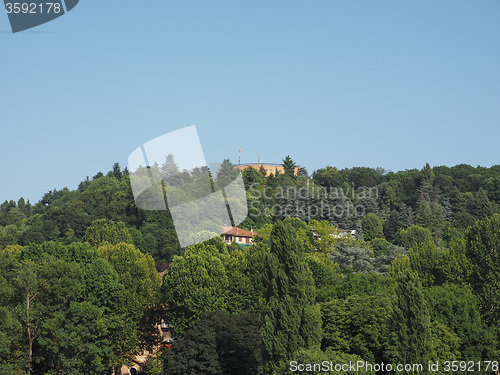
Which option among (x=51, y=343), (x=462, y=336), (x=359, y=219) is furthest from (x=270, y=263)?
(x=359, y=219)

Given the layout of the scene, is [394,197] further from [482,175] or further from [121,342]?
[121,342]

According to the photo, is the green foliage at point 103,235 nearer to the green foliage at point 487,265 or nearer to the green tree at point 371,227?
the green foliage at point 487,265

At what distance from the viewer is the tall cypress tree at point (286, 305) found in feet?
72.8

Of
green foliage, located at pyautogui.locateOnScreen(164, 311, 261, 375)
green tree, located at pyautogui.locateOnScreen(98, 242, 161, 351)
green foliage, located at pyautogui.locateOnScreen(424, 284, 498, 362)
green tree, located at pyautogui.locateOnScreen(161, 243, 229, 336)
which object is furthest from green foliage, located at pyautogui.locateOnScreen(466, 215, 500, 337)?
green tree, located at pyautogui.locateOnScreen(98, 242, 161, 351)

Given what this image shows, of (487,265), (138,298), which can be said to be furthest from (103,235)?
(487,265)

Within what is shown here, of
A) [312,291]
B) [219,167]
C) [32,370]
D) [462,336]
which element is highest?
[219,167]

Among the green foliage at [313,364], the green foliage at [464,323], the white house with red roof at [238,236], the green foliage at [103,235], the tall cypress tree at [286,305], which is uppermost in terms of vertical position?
the green foliage at [103,235]

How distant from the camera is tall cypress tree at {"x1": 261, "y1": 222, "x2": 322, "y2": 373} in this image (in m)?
22.2

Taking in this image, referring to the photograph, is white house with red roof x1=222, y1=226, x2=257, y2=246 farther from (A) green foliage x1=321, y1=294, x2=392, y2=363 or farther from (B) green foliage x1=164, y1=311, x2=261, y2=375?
(A) green foliage x1=321, y1=294, x2=392, y2=363

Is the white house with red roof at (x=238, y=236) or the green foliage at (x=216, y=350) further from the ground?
the white house with red roof at (x=238, y=236)

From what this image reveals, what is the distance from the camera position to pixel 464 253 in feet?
117

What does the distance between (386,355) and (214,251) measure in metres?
16.1

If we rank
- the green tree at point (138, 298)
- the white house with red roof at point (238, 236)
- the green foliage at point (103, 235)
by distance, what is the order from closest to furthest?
the green tree at point (138, 298) → the green foliage at point (103, 235) → the white house with red roof at point (238, 236)

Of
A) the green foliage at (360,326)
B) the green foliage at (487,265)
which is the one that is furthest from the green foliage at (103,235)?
the green foliage at (487,265)
